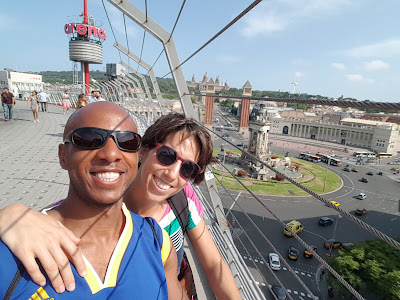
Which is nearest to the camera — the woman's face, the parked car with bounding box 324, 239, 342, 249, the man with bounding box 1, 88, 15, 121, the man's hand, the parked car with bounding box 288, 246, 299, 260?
the man's hand

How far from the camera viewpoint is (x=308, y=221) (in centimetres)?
1560

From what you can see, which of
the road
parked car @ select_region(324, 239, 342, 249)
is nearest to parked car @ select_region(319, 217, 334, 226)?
the road

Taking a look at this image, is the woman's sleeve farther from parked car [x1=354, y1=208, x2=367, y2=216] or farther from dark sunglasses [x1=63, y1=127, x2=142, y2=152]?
parked car [x1=354, y1=208, x2=367, y2=216]

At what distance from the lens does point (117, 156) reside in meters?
0.77

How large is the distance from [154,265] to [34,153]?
3.60 meters

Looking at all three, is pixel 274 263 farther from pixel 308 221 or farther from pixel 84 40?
pixel 84 40

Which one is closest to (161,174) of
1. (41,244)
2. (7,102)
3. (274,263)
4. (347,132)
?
(41,244)

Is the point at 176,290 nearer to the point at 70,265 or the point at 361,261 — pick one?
the point at 70,265

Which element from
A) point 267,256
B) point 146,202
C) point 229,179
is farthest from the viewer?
point 229,179

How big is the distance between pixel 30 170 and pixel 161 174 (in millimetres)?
2564

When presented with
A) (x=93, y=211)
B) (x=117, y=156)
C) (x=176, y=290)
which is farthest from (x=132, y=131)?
(x=176, y=290)

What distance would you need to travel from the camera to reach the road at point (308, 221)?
11.0 meters

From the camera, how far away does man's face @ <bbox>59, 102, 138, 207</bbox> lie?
724 millimetres

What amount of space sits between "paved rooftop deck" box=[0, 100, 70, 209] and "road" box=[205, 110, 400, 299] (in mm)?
6757
